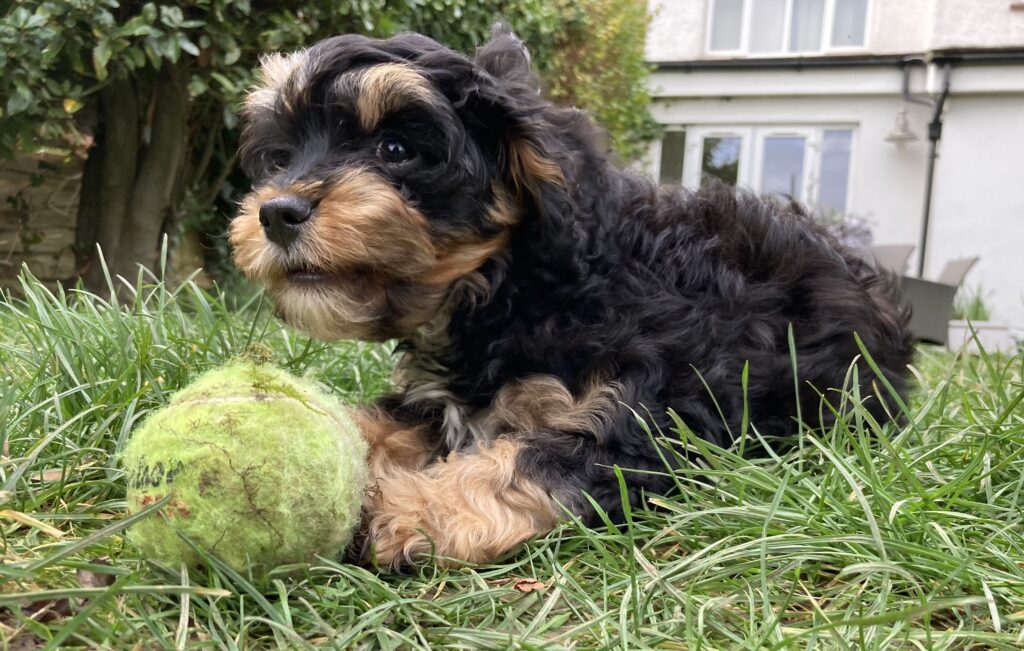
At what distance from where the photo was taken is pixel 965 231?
12.3 metres

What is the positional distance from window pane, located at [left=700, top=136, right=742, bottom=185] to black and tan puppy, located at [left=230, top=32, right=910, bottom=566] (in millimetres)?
11957

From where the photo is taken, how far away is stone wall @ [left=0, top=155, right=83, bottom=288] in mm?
5727

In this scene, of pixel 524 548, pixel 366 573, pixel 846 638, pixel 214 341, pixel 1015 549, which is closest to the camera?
pixel 846 638

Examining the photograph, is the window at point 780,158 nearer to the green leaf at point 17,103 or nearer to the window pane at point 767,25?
the window pane at point 767,25

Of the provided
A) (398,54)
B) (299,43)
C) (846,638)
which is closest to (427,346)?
(398,54)

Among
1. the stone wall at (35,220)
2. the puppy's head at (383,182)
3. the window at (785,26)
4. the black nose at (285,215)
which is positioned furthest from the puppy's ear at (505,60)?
the window at (785,26)

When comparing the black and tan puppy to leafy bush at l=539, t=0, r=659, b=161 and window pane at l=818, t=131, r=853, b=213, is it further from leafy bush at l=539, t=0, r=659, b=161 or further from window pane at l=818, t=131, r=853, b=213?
window pane at l=818, t=131, r=853, b=213

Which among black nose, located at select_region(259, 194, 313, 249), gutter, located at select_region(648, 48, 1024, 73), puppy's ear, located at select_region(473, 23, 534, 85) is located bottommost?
black nose, located at select_region(259, 194, 313, 249)

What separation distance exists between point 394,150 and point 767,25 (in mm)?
13529

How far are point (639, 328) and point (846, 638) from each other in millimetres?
1091

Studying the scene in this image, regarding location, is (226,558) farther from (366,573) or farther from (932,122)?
(932,122)

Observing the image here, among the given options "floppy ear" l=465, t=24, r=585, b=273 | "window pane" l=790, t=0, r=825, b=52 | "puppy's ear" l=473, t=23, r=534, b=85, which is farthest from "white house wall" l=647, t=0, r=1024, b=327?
"floppy ear" l=465, t=24, r=585, b=273

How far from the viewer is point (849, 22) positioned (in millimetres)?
13508

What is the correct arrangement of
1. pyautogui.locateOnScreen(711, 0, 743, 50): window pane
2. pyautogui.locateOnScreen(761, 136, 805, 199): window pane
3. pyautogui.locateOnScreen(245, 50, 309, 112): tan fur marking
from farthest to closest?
pyautogui.locateOnScreen(711, 0, 743, 50): window pane < pyautogui.locateOnScreen(761, 136, 805, 199): window pane < pyautogui.locateOnScreen(245, 50, 309, 112): tan fur marking
